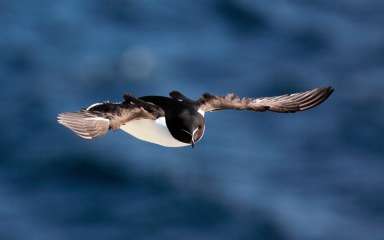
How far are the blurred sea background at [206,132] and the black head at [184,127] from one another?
7186 mm

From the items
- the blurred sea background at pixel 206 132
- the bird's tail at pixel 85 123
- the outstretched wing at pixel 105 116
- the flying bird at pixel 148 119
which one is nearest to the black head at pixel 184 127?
the flying bird at pixel 148 119

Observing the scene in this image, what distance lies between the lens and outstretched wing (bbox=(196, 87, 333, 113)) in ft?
47.0

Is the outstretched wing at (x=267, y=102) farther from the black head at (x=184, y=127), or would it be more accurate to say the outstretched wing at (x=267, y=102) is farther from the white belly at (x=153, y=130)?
the white belly at (x=153, y=130)

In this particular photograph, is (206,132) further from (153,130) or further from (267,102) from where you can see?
(153,130)

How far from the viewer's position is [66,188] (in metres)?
20.7

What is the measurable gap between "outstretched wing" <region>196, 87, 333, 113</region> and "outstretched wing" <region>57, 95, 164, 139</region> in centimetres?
98

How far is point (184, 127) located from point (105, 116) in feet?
2.82

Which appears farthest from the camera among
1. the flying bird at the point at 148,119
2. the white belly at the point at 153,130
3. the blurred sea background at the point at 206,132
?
the blurred sea background at the point at 206,132

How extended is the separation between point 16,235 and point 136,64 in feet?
15.4

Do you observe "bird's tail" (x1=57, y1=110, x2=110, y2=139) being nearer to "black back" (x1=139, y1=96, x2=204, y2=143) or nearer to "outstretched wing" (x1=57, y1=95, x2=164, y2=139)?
"outstretched wing" (x1=57, y1=95, x2=164, y2=139)

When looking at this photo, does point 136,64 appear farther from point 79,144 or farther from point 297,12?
point 297,12

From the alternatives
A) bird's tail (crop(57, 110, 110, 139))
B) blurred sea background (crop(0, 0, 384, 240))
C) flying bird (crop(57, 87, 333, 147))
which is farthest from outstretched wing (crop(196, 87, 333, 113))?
blurred sea background (crop(0, 0, 384, 240))

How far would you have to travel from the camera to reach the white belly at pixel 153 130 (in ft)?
43.6

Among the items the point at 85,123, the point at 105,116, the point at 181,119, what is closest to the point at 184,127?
the point at 181,119
